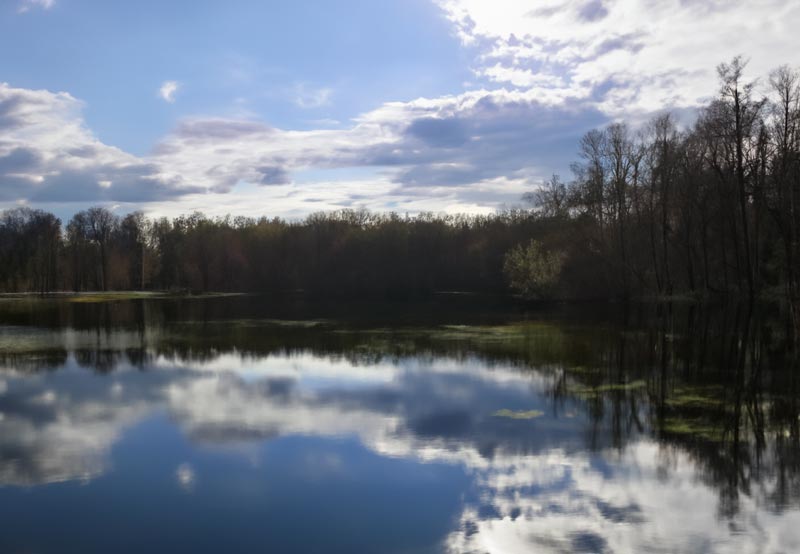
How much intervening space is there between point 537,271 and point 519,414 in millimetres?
36772

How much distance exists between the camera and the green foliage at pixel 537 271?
47000mm

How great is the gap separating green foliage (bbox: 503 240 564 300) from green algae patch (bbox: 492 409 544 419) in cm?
3581

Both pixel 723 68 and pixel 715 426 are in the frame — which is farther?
pixel 723 68

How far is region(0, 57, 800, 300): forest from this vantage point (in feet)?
106

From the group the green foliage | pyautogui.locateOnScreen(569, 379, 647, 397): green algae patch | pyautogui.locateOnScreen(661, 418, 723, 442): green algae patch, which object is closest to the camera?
pyautogui.locateOnScreen(661, 418, 723, 442): green algae patch

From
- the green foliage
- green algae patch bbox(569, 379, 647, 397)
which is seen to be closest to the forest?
the green foliage

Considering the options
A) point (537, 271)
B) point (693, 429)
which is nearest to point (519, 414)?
point (693, 429)

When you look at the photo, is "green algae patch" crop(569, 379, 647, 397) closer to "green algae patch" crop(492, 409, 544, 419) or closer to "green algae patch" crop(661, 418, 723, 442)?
"green algae patch" crop(492, 409, 544, 419)

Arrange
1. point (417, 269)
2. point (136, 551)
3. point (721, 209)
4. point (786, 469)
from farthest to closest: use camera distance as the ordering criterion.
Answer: point (417, 269) → point (721, 209) → point (786, 469) → point (136, 551)

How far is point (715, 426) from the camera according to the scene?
10734mm

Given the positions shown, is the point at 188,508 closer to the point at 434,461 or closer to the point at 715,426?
the point at 434,461

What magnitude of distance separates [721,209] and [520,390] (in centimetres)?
2757

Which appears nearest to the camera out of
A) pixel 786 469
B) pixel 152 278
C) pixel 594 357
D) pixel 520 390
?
pixel 786 469

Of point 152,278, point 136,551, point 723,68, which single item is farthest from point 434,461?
point 152,278
